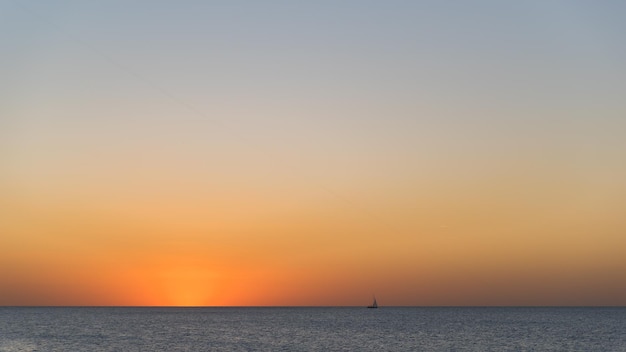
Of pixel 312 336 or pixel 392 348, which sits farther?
pixel 312 336

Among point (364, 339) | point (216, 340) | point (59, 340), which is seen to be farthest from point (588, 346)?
point (59, 340)

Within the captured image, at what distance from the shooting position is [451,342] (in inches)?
5792

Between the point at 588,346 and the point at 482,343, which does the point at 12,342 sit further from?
the point at 588,346

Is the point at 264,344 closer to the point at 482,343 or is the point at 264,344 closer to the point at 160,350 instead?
the point at 160,350

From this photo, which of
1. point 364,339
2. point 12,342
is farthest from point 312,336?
point 12,342

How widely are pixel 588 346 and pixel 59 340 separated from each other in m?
100

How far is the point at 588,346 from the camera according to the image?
466 ft

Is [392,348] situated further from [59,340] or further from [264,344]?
[59,340]

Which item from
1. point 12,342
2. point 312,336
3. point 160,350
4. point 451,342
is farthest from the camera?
point 312,336

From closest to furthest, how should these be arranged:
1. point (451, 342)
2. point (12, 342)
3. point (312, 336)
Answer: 1. point (12, 342)
2. point (451, 342)
3. point (312, 336)

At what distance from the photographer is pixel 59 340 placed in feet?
485

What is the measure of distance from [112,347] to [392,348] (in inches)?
1906

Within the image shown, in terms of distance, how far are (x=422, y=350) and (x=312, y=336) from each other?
41.7 meters

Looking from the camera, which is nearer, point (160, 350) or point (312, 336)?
point (160, 350)
